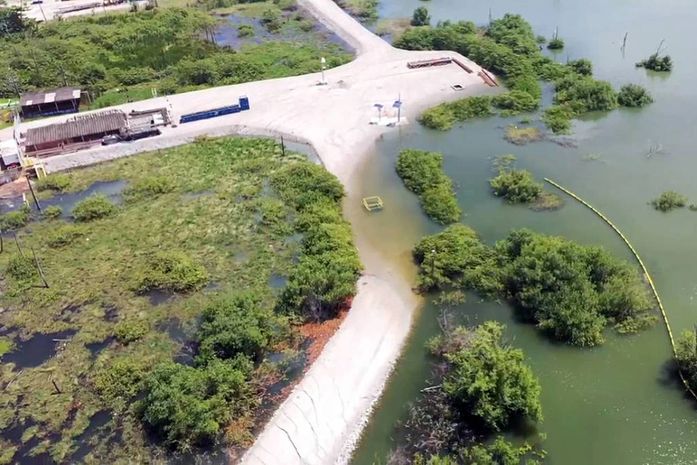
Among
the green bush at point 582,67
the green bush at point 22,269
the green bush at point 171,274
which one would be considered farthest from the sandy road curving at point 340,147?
the green bush at point 22,269

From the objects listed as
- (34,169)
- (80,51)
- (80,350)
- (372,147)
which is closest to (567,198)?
(372,147)

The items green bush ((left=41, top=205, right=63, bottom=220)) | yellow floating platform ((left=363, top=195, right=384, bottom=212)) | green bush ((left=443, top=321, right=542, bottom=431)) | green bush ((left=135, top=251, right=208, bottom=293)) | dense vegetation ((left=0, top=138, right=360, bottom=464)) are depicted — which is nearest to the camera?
green bush ((left=443, top=321, right=542, bottom=431))

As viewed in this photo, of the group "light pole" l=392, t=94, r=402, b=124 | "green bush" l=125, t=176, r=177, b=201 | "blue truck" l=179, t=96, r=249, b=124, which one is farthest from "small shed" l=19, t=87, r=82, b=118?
"light pole" l=392, t=94, r=402, b=124

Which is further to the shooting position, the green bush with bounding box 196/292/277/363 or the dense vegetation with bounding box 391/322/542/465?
the green bush with bounding box 196/292/277/363

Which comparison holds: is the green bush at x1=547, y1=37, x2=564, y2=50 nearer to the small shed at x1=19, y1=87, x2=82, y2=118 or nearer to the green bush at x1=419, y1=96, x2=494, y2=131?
the green bush at x1=419, y1=96, x2=494, y2=131

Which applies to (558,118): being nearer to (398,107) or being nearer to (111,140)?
(398,107)

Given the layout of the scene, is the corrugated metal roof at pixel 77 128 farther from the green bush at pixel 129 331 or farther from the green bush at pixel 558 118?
the green bush at pixel 558 118

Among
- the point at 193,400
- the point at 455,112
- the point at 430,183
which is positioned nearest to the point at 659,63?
the point at 455,112
